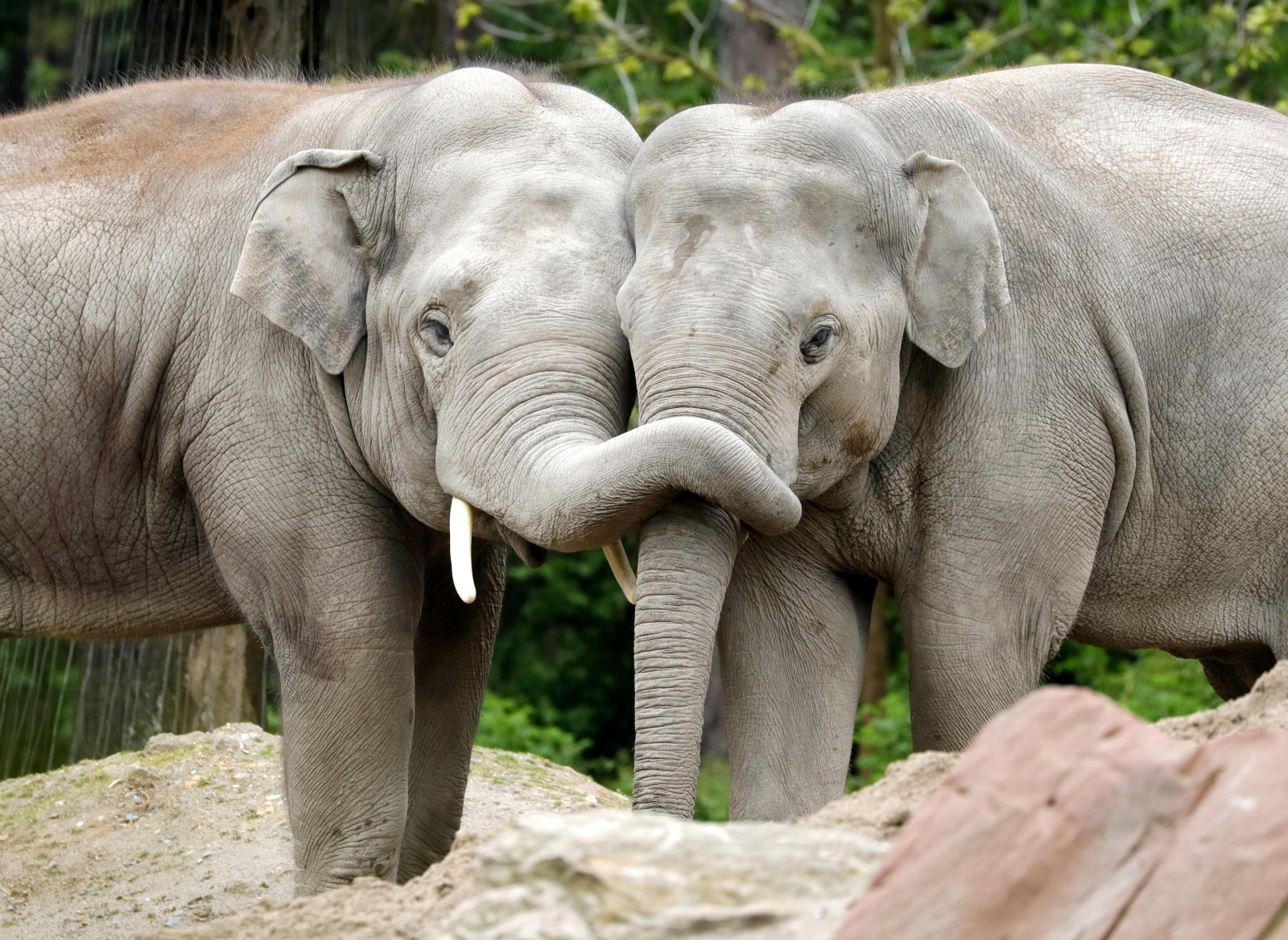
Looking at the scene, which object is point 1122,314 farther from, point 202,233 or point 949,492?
point 202,233

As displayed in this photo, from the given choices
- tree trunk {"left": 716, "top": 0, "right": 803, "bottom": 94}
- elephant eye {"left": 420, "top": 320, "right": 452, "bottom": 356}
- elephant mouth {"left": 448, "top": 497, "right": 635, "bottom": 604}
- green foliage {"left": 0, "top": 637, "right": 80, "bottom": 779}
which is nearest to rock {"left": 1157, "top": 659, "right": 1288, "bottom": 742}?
elephant mouth {"left": 448, "top": 497, "right": 635, "bottom": 604}

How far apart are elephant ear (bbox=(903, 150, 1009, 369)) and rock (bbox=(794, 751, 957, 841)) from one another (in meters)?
1.49

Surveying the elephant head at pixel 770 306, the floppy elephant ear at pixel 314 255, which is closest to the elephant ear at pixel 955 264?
the elephant head at pixel 770 306

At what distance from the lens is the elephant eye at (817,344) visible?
4957mm

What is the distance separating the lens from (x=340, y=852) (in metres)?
5.57

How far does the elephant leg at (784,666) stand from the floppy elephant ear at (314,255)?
1.35 meters

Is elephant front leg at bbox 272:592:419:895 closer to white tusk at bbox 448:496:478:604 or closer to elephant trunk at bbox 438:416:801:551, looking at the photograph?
white tusk at bbox 448:496:478:604

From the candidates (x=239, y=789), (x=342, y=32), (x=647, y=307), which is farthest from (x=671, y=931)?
(x=342, y=32)

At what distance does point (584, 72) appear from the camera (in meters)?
14.7

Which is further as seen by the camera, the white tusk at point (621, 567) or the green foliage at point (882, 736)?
the green foliage at point (882, 736)

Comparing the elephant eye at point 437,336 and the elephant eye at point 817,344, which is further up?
the elephant eye at point 817,344

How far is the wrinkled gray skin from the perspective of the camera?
487 centimetres

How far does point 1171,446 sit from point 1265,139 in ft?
3.80

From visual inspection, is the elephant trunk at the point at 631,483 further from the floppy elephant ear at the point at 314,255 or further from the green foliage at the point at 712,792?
the green foliage at the point at 712,792
